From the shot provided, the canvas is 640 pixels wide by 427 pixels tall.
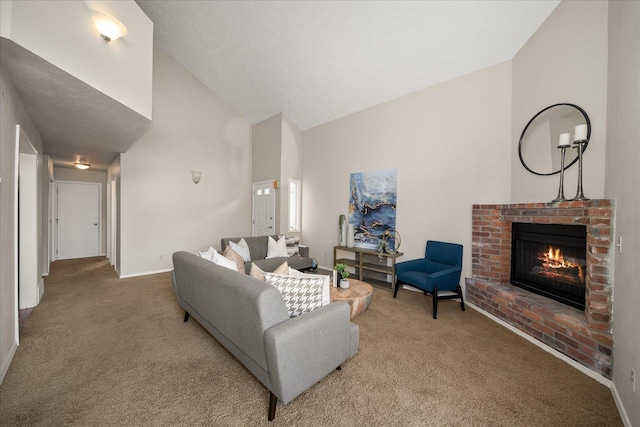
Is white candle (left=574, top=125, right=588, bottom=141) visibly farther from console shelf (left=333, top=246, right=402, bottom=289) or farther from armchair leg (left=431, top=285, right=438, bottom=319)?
console shelf (left=333, top=246, right=402, bottom=289)

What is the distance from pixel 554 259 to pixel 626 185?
→ 133 cm

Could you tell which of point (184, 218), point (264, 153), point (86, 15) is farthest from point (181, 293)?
point (264, 153)

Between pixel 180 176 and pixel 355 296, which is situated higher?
pixel 180 176

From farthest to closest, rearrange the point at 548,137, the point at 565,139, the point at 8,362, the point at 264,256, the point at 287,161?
the point at 287,161 → the point at 264,256 → the point at 548,137 → the point at 565,139 → the point at 8,362

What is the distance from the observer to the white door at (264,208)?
5.66 metres

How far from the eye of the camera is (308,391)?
179 cm

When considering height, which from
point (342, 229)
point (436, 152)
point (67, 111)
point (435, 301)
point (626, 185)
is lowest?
point (435, 301)

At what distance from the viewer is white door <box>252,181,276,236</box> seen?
5664 mm

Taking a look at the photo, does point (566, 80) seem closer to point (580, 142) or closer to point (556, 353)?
point (580, 142)

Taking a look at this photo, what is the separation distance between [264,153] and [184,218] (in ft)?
7.44

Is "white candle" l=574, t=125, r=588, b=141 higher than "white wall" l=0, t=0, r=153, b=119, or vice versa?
"white wall" l=0, t=0, r=153, b=119

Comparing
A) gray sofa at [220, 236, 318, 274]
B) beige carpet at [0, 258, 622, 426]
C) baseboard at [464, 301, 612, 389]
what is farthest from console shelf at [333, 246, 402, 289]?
baseboard at [464, 301, 612, 389]

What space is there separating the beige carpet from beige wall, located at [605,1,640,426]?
0.34 metres

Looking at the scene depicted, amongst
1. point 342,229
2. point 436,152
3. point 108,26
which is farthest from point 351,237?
point 108,26
